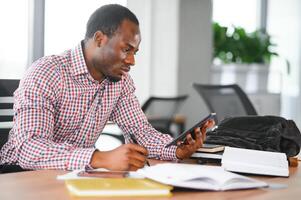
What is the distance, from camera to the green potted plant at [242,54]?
5.77 metres

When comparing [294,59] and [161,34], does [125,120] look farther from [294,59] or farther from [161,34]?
[294,59]

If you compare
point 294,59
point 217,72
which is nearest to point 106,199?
point 217,72

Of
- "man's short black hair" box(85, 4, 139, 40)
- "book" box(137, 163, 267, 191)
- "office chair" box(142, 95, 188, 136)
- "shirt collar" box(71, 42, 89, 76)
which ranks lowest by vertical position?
"office chair" box(142, 95, 188, 136)

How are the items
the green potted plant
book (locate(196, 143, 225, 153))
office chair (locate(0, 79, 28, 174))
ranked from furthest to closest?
the green potted plant, office chair (locate(0, 79, 28, 174)), book (locate(196, 143, 225, 153))

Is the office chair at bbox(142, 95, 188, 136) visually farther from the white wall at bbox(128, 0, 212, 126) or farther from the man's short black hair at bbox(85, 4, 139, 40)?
the man's short black hair at bbox(85, 4, 139, 40)

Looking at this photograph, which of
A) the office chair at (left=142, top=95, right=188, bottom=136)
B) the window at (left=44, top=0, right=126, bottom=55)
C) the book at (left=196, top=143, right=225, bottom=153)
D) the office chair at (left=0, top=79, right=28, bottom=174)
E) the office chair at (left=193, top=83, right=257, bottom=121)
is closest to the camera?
the book at (left=196, top=143, right=225, bottom=153)

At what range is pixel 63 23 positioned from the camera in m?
4.27

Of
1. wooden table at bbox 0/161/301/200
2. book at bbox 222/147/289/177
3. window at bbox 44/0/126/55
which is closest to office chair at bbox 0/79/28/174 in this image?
wooden table at bbox 0/161/301/200

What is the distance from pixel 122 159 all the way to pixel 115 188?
9.4 inches

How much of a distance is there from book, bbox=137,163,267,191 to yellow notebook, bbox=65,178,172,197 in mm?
24

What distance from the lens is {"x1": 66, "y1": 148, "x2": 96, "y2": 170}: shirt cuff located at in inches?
57.2

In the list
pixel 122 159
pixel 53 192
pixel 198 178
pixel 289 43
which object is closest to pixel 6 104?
pixel 122 159

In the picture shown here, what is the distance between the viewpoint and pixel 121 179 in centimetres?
128

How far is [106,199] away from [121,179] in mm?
151
